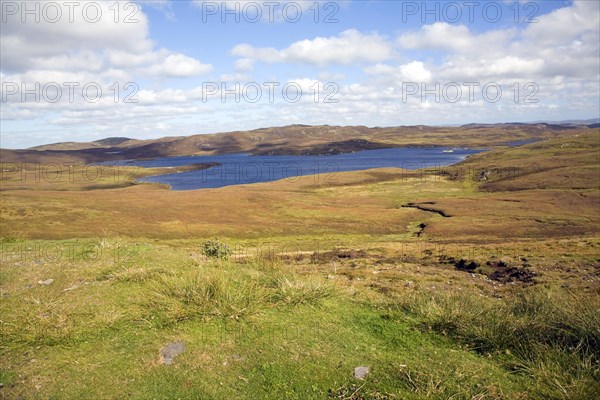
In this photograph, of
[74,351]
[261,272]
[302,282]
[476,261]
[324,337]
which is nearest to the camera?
[74,351]

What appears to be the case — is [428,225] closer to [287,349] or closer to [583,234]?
[583,234]

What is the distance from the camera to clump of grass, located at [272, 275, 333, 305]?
1020 cm

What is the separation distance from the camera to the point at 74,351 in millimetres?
7699

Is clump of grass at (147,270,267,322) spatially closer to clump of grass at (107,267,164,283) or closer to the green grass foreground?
the green grass foreground

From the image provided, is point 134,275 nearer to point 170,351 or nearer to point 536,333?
point 170,351

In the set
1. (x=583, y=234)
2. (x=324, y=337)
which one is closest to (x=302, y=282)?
(x=324, y=337)

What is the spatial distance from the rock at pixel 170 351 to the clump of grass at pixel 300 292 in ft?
9.67

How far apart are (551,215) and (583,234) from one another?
10639 millimetres

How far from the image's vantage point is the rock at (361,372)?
690cm

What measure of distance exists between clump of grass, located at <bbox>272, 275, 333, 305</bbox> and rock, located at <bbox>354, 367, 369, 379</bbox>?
3.24 metres

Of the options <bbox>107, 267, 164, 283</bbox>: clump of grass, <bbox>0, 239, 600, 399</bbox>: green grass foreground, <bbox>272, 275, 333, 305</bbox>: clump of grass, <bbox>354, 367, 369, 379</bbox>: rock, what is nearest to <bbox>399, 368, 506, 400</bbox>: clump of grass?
<bbox>0, 239, 600, 399</bbox>: green grass foreground

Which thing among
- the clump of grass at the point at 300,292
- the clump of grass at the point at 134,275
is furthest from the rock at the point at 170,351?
the clump of grass at the point at 134,275

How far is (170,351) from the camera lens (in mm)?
7777

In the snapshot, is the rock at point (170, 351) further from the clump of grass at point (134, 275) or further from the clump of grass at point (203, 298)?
the clump of grass at point (134, 275)
